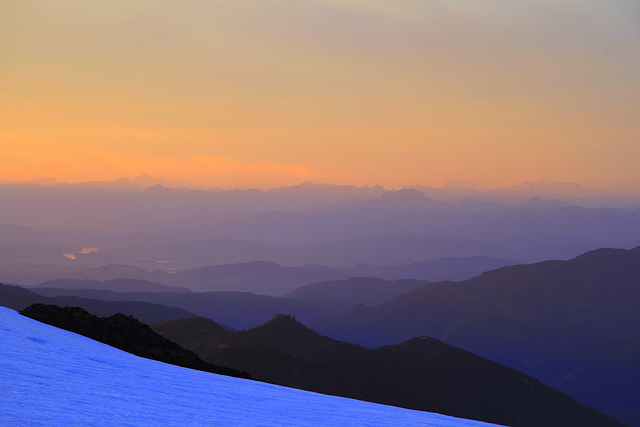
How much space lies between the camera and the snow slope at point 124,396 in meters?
12.4

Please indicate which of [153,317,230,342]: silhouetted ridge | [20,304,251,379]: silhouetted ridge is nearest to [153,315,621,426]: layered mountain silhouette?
[153,317,230,342]: silhouetted ridge

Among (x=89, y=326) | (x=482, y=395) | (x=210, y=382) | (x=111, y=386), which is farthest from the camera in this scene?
(x=482, y=395)

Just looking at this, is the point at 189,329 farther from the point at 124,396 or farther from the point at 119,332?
the point at 124,396

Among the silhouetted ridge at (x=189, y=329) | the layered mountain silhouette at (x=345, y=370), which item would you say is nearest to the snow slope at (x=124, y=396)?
the layered mountain silhouette at (x=345, y=370)

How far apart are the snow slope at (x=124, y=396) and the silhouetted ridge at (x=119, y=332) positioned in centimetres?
533

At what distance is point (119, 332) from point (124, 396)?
65.2 ft

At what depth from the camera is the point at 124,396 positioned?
49.6 ft

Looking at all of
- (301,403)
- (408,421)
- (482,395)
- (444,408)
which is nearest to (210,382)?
(301,403)

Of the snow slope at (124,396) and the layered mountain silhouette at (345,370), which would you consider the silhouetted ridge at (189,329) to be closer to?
the layered mountain silhouette at (345,370)

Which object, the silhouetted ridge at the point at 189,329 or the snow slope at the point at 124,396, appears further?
the silhouetted ridge at the point at 189,329

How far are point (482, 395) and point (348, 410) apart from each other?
19292 centimetres

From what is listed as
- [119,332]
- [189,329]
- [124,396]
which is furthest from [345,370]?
[124,396]

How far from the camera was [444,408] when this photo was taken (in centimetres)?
17588

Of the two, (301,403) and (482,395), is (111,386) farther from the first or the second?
(482,395)
